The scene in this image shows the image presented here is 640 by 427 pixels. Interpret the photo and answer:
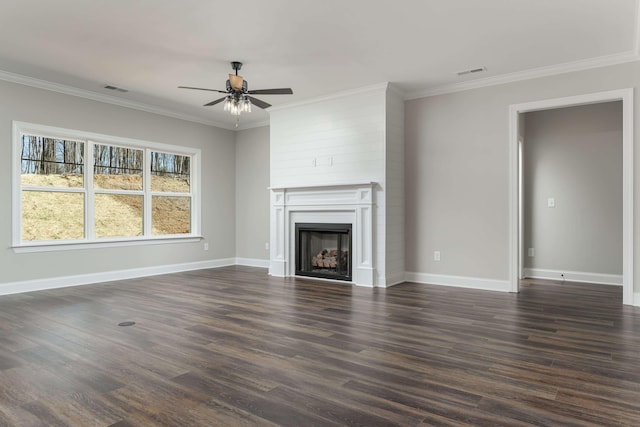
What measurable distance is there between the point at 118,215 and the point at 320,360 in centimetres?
488

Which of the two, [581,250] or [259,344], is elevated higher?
[581,250]

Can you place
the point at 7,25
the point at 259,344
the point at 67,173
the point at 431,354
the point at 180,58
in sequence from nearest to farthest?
the point at 431,354 → the point at 259,344 → the point at 7,25 → the point at 180,58 → the point at 67,173

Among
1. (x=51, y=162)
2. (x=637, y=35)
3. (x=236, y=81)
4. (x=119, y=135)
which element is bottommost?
(x=51, y=162)

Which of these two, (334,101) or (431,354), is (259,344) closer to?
(431,354)

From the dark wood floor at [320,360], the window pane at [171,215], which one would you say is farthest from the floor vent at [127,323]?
the window pane at [171,215]

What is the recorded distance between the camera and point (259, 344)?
3.26 meters

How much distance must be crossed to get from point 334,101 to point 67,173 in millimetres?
3863

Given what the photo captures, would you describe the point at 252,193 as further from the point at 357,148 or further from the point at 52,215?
the point at 52,215

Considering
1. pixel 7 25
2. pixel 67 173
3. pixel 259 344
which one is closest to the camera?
pixel 259 344

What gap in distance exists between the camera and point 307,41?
4270 millimetres

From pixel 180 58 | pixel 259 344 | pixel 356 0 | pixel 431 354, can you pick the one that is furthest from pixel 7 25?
pixel 431 354

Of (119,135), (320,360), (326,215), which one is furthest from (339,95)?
(320,360)

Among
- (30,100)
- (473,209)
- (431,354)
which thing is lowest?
(431,354)

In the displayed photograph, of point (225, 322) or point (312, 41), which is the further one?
point (312, 41)
